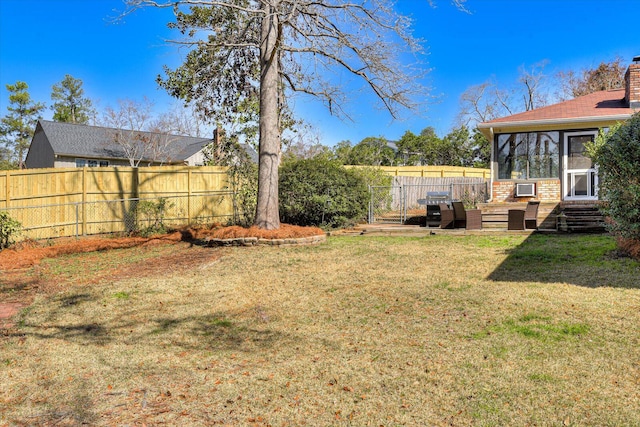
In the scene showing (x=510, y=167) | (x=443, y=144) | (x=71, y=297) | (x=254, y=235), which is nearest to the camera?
(x=71, y=297)

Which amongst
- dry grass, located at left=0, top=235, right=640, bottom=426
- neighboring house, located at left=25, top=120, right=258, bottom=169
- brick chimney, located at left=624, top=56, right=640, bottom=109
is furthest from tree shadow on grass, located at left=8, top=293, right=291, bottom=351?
neighboring house, located at left=25, top=120, right=258, bottom=169

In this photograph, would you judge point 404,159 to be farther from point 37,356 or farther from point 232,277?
point 37,356

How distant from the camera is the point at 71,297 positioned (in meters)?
6.65

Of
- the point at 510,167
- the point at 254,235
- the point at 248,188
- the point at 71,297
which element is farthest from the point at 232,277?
the point at 510,167

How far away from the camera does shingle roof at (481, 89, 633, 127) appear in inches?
550

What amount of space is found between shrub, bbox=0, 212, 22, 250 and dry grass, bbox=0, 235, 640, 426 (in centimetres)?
560

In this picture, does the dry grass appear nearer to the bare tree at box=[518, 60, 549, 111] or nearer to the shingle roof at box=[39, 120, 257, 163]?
the shingle roof at box=[39, 120, 257, 163]

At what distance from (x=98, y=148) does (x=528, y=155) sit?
26387mm

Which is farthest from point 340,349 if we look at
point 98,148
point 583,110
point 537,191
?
point 98,148

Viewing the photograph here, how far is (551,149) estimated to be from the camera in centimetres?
1477

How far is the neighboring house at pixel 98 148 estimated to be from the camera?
28.5 meters

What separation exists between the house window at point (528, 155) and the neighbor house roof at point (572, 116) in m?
0.33

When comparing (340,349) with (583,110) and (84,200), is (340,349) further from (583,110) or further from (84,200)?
(583,110)

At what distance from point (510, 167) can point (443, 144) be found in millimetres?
23419
